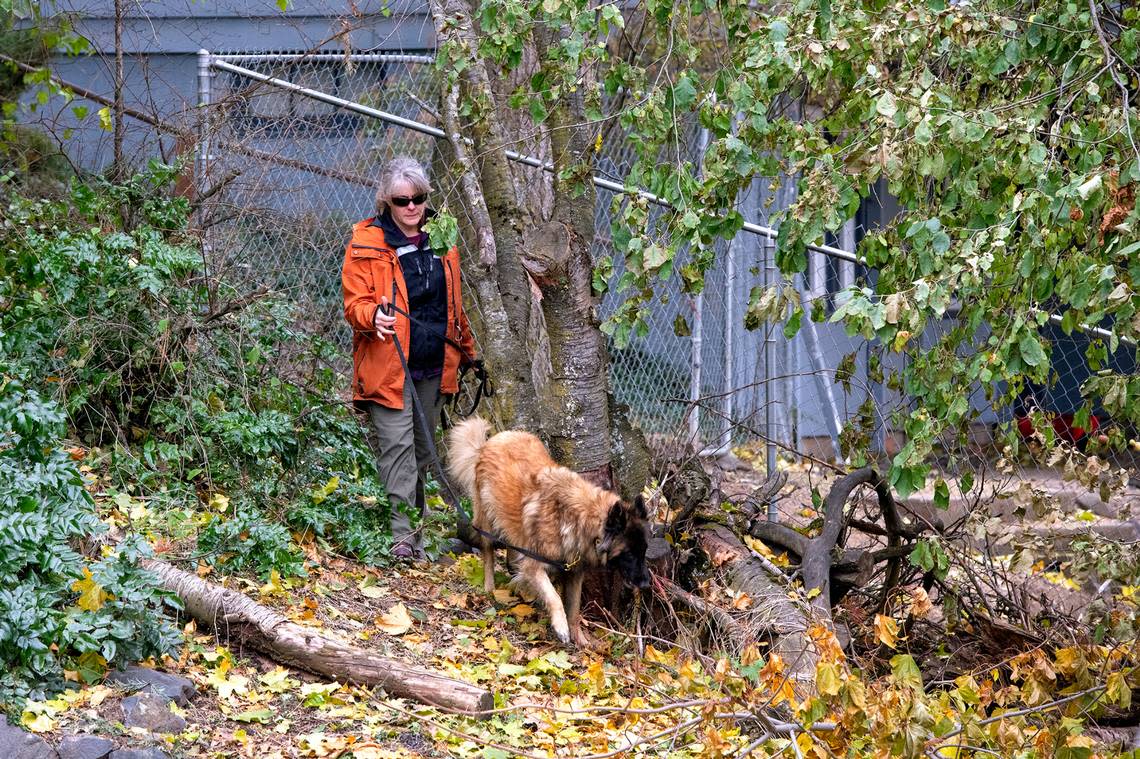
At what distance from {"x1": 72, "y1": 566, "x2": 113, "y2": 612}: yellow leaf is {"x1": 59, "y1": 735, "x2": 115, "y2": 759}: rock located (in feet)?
1.86

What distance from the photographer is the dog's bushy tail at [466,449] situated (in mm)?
6262

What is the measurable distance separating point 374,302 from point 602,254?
2.62m

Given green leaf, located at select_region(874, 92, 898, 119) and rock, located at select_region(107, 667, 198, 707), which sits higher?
green leaf, located at select_region(874, 92, 898, 119)

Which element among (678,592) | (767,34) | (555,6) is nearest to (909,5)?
(767,34)

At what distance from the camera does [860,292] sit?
391 cm

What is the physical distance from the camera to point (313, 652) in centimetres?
470

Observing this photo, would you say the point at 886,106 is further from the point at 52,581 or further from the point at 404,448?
the point at 52,581

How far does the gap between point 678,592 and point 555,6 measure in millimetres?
2989

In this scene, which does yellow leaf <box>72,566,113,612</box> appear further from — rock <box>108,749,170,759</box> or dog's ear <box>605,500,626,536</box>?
dog's ear <box>605,500,626,536</box>

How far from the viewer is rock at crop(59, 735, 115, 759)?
3.69m

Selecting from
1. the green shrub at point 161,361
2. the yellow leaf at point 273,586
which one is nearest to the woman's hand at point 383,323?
the green shrub at point 161,361

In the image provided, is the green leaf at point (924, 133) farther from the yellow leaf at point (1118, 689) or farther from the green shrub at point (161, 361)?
the green shrub at point (161, 361)

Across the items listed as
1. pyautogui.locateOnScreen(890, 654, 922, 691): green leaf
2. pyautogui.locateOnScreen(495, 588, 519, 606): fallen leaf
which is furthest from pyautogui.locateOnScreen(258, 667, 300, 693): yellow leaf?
pyautogui.locateOnScreen(890, 654, 922, 691): green leaf

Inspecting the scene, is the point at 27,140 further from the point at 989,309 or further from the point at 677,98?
the point at 989,309
